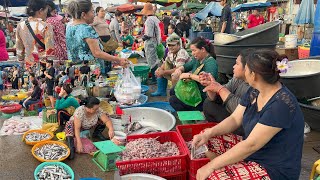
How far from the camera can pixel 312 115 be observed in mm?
4012

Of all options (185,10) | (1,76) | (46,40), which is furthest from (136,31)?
(46,40)

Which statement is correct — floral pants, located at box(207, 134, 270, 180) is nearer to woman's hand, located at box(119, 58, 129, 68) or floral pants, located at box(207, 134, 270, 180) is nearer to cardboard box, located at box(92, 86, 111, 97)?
woman's hand, located at box(119, 58, 129, 68)

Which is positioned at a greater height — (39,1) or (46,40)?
(39,1)

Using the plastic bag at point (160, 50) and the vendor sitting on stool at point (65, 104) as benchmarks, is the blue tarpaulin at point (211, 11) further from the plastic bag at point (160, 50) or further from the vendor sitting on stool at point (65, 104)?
the vendor sitting on stool at point (65, 104)

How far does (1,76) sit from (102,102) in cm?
297

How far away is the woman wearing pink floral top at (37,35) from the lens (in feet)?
14.5

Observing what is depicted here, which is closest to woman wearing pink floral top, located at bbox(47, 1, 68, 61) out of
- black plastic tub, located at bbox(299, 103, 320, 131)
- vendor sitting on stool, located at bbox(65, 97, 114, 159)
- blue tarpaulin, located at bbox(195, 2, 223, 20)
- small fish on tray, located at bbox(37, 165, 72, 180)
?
vendor sitting on stool, located at bbox(65, 97, 114, 159)

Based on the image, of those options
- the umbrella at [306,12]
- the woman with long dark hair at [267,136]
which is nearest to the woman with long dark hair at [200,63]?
the woman with long dark hair at [267,136]

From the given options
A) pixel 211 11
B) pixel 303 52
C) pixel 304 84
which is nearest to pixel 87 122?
pixel 304 84

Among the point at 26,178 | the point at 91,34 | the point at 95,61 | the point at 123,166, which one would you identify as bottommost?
the point at 26,178

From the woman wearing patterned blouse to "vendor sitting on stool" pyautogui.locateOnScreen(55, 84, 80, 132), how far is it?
1.59ft

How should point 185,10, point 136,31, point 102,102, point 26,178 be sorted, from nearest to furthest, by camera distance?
point 26,178
point 102,102
point 136,31
point 185,10

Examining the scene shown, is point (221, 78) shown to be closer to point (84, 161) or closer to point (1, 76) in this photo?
point (84, 161)

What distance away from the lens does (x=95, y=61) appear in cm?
427
